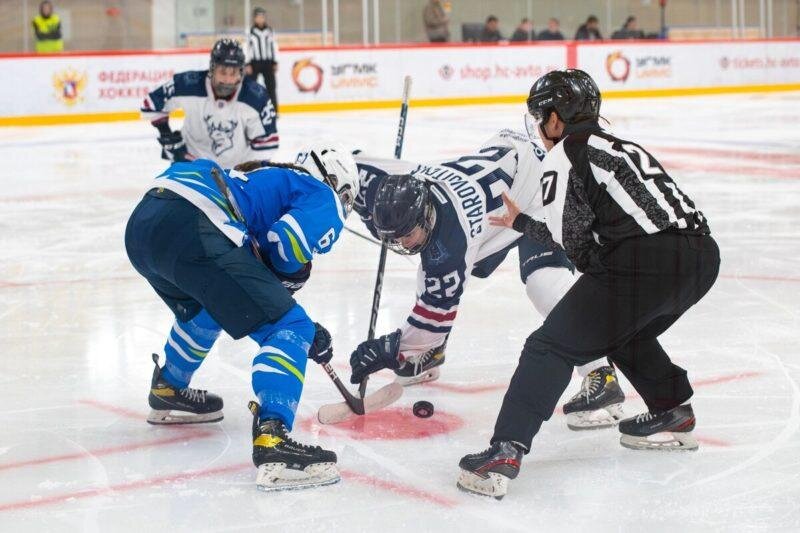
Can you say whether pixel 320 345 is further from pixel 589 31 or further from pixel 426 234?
pixel 589 31

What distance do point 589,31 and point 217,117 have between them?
38.7 feet

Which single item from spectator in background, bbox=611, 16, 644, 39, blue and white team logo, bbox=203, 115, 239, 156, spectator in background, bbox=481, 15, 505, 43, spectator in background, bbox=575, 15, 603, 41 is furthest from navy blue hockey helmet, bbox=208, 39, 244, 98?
spectator in background, bbox=611, 16, 644, 39

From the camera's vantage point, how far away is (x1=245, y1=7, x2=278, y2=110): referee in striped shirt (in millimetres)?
13898

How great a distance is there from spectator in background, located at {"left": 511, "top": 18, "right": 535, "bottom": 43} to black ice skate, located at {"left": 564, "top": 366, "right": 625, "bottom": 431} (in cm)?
1375

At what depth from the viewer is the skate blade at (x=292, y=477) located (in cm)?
282

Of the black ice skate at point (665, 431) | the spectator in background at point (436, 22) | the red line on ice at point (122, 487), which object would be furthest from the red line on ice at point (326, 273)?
the spectator in background at point (436, 22)

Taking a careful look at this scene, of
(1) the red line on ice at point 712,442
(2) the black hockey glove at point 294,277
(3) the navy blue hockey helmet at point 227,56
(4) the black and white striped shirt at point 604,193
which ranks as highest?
(3) the navy blue hockey helmet at point 227,56

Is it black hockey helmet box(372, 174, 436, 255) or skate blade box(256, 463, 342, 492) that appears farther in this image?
black hockey helmet box(372, 174, 436, 255)

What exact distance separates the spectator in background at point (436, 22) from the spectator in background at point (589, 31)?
2.26 metres

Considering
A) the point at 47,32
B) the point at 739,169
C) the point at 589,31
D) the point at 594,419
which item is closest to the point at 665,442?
the point at 594,419

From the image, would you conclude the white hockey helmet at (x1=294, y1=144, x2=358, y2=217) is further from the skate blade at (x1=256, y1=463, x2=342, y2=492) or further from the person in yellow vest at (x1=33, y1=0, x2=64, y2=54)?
the person in yellow vest at (x1=33, y1=0, x2=64, y2=54)

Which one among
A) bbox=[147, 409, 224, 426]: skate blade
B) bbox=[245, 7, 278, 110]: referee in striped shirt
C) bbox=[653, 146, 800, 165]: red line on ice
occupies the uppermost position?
bbox=[245, 7, 278, 110]: referee in striped shirt

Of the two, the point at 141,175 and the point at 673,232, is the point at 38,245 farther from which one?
the point at 673,232

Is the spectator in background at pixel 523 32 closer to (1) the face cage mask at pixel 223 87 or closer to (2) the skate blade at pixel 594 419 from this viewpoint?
(1) the face cage mask at pixel 223 87
